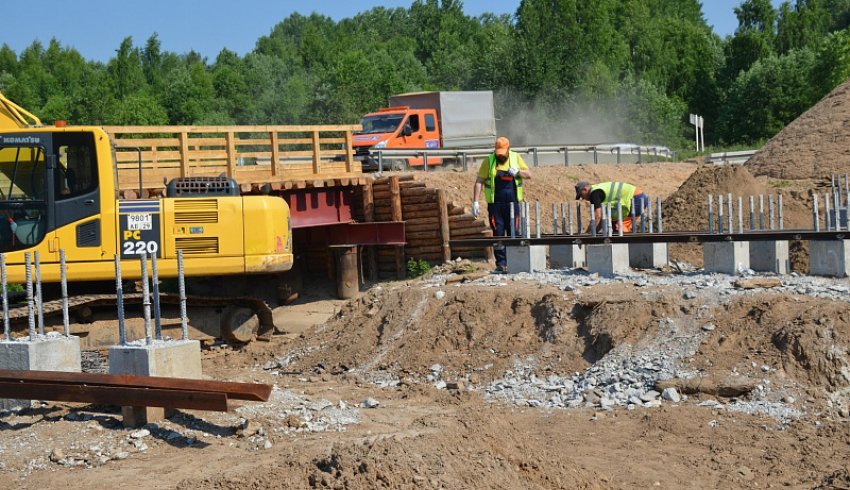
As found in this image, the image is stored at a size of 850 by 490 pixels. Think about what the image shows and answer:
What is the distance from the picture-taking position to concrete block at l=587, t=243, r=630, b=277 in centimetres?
1460

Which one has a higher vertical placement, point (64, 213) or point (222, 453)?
point (64, 213)

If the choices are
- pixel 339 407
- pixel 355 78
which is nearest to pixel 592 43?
pixel 355 78

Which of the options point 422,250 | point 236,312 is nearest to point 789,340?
point 236,312

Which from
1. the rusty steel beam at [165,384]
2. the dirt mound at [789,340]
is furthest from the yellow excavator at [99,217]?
the dirt mound at [789,340]

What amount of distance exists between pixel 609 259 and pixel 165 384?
21.8 feet

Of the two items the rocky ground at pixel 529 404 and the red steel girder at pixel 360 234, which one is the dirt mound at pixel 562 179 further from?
the rocky ground at pixel 529 404

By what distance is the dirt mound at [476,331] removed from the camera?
12.7m

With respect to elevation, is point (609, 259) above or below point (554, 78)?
below

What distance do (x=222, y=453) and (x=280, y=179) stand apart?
11.4 m

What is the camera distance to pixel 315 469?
8406 mm

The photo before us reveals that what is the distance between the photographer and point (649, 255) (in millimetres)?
15188

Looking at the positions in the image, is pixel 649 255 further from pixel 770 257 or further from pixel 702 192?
pixel 702 192

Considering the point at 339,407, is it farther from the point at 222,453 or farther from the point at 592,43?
the point at 592,43

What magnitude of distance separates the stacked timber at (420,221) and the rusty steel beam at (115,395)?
12002mm
